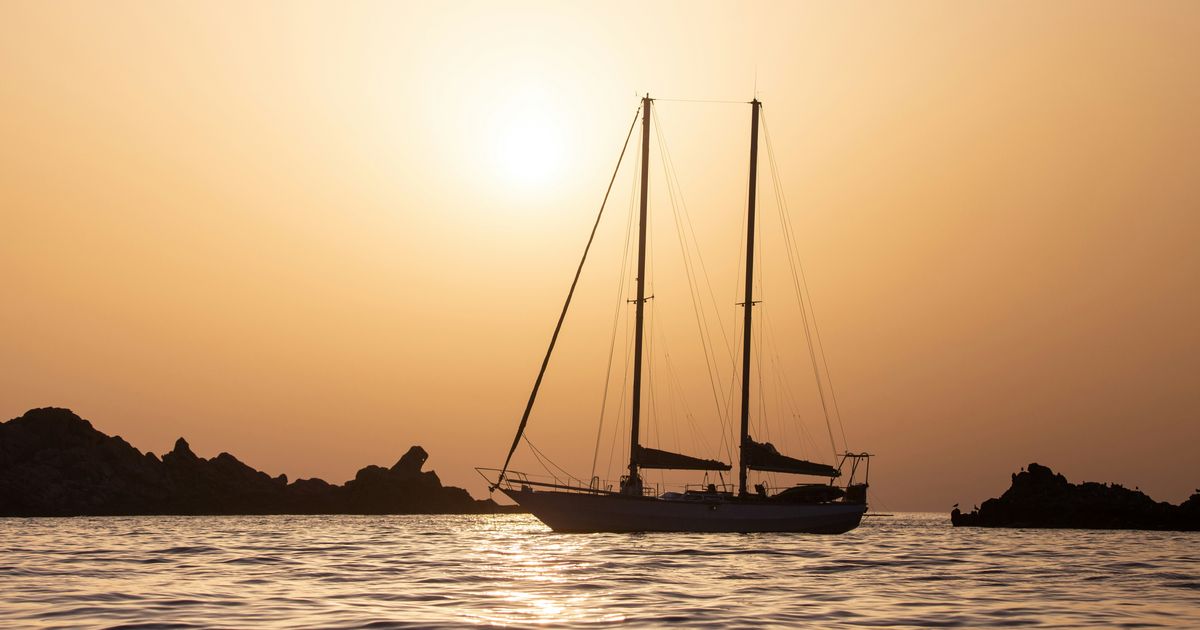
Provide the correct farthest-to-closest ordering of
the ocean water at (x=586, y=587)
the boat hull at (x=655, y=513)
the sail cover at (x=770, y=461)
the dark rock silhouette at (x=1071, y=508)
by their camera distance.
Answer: the dark rock silhouette at (x=1071, y=508), the sail cover at (x=770, y=461), the boat hull at (x=655, y=513), the ocean water at (x=586, y=587)

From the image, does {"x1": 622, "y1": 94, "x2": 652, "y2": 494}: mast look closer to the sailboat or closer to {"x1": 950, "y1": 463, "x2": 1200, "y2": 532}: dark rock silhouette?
the sailboat

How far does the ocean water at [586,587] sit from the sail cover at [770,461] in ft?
35.7

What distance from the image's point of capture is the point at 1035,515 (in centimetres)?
16312

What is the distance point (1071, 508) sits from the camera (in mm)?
162250

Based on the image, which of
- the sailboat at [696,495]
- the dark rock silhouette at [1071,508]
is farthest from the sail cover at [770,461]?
the dark rock silhouette at [1071,508]

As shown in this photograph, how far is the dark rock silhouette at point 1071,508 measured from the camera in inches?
6206

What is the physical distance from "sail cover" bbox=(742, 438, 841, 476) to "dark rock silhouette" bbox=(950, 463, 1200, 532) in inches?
→ 3831

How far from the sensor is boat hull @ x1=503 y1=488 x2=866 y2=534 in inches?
2488

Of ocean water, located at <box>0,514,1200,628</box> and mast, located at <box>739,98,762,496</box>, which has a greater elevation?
mast, located at <box>739,98,762,496</box>


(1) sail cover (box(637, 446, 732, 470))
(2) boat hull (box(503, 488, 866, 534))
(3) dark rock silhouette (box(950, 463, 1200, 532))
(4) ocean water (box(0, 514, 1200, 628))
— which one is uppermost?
(3) dark rock silhouette (box(950, 463, 1200, 532))

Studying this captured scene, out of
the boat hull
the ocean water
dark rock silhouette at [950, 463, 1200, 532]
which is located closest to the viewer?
the ocean water

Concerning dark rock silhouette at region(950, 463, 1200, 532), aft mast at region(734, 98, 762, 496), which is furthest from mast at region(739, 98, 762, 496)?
dark rock silhouette at region(950, 463, 1200, 532)

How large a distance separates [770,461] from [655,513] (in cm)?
1092

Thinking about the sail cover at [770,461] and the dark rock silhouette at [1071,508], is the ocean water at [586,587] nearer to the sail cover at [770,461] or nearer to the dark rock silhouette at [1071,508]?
the sail cover at [770,461]
